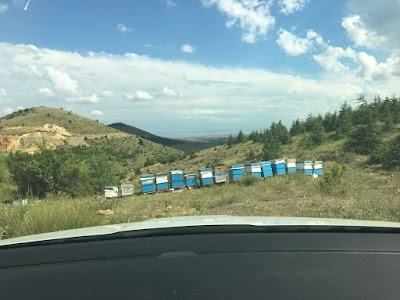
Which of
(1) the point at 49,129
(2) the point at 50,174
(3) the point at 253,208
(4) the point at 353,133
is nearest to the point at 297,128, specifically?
(4) the point at 353,133

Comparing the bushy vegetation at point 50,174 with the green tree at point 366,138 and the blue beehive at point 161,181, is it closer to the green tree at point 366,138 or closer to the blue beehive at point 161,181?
the blue beehive at point 161,181

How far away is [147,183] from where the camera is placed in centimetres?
2983

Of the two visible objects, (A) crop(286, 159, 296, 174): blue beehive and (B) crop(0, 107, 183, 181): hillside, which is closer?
(A) crop(286, 159, 296, 174): blue beehive

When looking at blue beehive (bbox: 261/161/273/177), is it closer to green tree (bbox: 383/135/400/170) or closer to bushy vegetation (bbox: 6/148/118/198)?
green tree (bbox: 383/135/400/170)

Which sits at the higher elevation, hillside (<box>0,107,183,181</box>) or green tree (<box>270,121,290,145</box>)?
hillside (<box>0,107,183,181</box>)

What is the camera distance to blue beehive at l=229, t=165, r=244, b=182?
30306mm

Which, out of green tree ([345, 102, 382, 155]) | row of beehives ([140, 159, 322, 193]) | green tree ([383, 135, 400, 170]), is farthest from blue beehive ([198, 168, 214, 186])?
green tree ([345, 102, 382, 155])

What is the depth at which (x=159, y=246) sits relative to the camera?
2.65 metres

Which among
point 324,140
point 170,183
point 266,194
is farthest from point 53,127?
point 266,194

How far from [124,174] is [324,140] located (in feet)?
101

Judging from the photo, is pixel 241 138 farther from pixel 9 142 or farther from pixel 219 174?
pixel 9 142

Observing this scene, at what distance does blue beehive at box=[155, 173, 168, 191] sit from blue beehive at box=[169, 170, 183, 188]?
0.42m

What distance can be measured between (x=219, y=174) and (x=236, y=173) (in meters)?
1.18

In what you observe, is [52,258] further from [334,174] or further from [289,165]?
[289,165]
